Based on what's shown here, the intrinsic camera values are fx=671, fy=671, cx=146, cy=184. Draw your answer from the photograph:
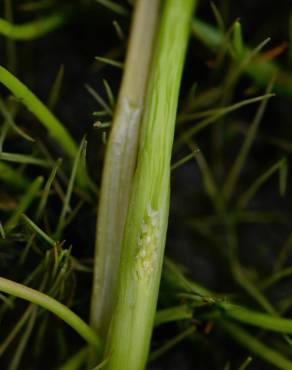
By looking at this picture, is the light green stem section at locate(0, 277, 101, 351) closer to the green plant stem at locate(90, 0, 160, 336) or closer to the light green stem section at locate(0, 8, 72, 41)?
the green plant stem at locate(90, 0, 160, 336)

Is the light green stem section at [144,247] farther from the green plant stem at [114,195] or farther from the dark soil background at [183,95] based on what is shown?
the dark soil background at [183,95]

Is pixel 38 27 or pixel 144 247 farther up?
pixel 38 27

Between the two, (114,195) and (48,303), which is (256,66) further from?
(48,303)

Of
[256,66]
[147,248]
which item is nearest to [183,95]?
[256,66]

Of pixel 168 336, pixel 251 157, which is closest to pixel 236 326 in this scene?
pixel 168 336

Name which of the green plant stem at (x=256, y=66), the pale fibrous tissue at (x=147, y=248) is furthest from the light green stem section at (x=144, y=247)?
the green plant stem at (x=256, y=66)

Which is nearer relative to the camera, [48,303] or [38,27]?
[48,303]

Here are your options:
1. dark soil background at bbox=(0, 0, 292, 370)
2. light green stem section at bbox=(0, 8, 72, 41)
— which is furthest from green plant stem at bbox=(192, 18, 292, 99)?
light green stem section at bbox=(0, 8, 72, 41)
